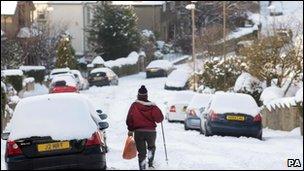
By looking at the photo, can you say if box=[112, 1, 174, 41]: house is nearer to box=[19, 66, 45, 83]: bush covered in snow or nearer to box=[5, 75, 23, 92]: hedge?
box=[19, 66, 45, 83]: bush covered in snow

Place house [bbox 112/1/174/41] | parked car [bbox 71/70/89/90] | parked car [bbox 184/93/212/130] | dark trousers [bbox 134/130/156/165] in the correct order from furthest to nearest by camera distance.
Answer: house [bbox 112/1/174/41], parked car [bbox 71/70/89/90], parked car [bbox 184/93/212/130], dark trousers [bbox 134/130/156/165]

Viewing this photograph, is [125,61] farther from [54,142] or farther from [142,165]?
[54,142]

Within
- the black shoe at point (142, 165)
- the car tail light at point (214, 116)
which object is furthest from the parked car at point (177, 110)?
the black shoe at point (142, 165)

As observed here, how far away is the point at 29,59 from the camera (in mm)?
53312

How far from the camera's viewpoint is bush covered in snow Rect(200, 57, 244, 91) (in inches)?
1575

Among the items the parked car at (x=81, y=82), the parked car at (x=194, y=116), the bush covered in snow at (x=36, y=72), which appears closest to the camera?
the parked car at (x=194, y=116)

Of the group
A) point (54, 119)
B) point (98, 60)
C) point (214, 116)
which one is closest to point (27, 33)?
point (98, 60)

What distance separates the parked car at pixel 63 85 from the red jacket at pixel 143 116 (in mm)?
20990

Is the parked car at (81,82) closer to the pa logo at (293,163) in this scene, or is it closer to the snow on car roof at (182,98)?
the snow on car roof at (182,98)

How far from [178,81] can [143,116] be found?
35.9 m

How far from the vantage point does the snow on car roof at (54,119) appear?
436 inches

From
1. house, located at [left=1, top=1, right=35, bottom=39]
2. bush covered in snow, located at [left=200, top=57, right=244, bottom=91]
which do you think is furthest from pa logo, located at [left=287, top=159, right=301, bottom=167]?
house, located at [left=1, top=1, right=35, bottom=39]

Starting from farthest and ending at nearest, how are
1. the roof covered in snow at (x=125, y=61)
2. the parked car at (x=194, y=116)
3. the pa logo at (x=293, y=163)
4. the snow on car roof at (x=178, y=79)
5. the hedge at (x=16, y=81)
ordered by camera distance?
1. the roof covered in snow at (x=125, y=61)
2. the snow on car roof at (x=178, y=79)
3. the hedge at (x=16, y=81)
4. the parked car at (x=194, y=116)
5. the pa logo at (x=293, y=163)

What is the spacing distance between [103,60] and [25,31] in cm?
769
